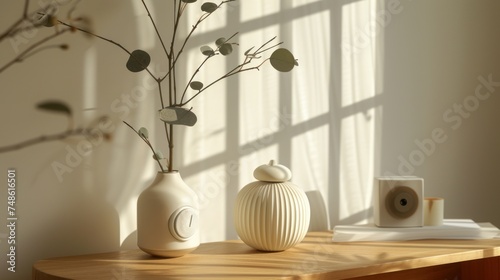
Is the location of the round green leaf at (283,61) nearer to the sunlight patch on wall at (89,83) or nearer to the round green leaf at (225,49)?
the round green leaf at (225,49)

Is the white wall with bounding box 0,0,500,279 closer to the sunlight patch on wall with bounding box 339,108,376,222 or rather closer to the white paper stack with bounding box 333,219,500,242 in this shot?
the sunlight patch on wall with bounding box 339,108,376,222

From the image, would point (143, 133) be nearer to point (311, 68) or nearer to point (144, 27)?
point (144, 27)

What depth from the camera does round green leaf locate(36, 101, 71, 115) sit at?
215 centimetres

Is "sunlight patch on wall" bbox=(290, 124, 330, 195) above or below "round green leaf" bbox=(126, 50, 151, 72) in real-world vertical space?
below

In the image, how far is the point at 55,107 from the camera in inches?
85.6

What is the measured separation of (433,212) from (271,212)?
709 millimetres

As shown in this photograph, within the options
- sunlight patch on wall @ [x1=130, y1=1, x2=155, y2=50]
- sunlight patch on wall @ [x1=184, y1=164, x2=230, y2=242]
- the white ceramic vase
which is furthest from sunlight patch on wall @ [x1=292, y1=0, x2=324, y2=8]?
the white ceramic vase

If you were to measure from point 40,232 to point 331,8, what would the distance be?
53.3 inches

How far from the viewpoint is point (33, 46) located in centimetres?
213

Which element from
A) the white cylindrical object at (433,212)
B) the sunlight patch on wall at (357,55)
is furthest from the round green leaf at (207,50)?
the white cylindrical object at (433,212)

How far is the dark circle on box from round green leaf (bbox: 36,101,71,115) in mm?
1177

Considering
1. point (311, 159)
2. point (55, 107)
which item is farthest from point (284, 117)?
point (55, 107)

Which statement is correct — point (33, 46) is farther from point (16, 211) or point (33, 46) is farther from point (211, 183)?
point (211, 183)

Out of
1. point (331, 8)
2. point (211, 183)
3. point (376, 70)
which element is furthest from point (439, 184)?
point (211, 183)
